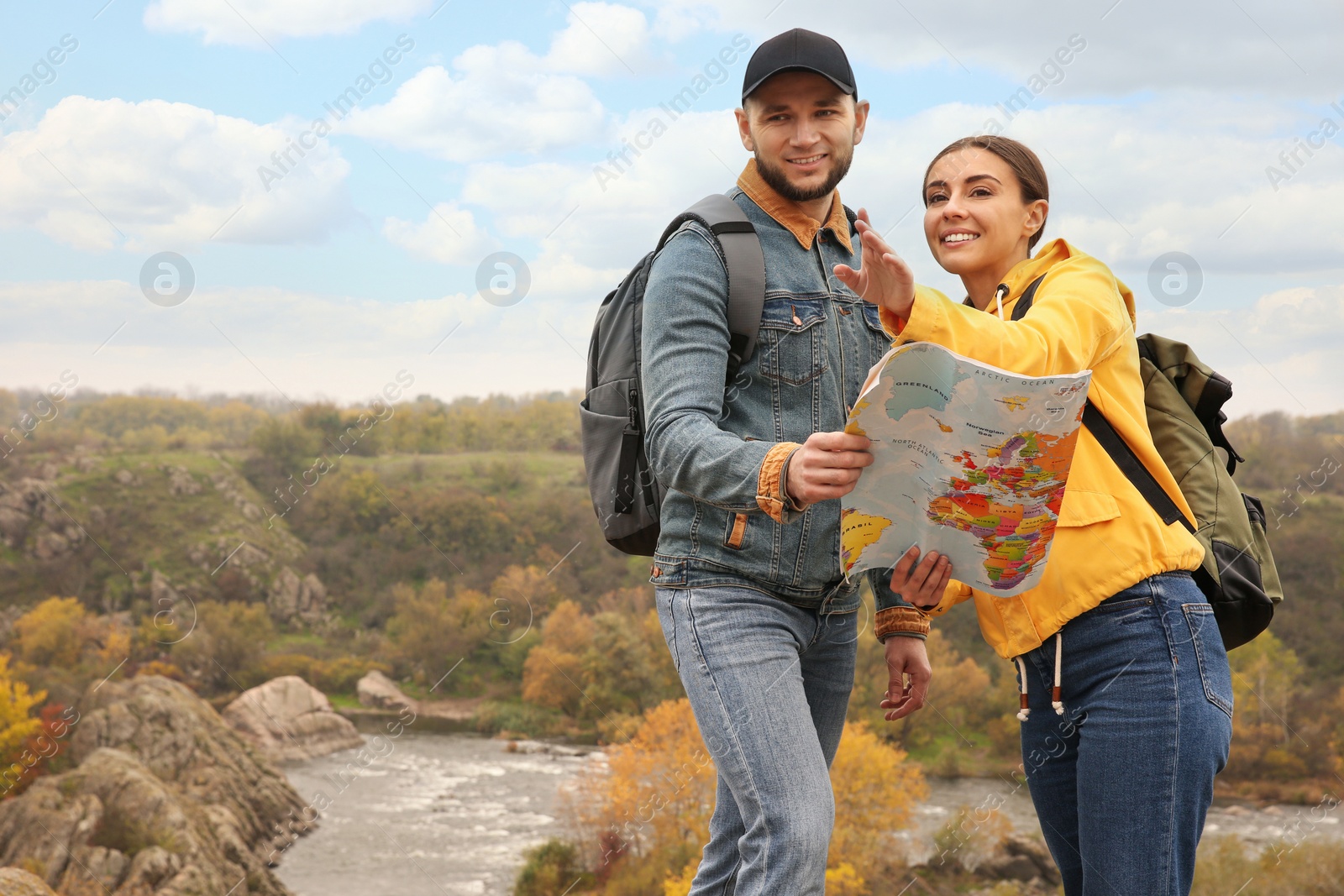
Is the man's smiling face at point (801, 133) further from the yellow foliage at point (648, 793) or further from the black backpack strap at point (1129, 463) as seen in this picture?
the yellow foliage at point (648, 793)

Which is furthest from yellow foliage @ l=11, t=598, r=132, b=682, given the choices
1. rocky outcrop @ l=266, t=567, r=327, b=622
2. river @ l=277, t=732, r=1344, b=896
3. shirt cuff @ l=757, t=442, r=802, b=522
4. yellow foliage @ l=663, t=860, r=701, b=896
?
shirt cuff @ l=757, t=442, r=802, b=522

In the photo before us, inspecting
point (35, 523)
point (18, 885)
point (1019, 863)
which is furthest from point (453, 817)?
point (35, 523)

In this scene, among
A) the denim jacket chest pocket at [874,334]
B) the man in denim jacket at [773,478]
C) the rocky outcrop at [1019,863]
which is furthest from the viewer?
the rocky outcrop at [1019,863]

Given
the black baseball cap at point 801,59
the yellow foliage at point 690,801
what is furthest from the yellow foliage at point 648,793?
the black baseball cap at point 801,59

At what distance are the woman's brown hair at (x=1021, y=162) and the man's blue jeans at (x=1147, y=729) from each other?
779 millimetres

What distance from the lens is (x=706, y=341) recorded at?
2012mm

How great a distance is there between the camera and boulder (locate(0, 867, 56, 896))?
607 inches

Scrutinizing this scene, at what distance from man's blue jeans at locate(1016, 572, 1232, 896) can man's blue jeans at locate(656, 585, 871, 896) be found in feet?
1.60

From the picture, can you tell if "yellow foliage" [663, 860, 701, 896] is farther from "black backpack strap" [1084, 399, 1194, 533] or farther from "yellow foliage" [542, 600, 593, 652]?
"black backpack strap" [1084, 399, 1194, 533]

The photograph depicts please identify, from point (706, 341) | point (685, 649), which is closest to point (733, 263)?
point (706, 341)

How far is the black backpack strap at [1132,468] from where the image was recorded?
190 cm

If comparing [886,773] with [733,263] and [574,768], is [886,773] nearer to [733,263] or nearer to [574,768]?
[574,768]

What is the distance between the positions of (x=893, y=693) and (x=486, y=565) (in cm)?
5216

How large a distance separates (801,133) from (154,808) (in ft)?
131
